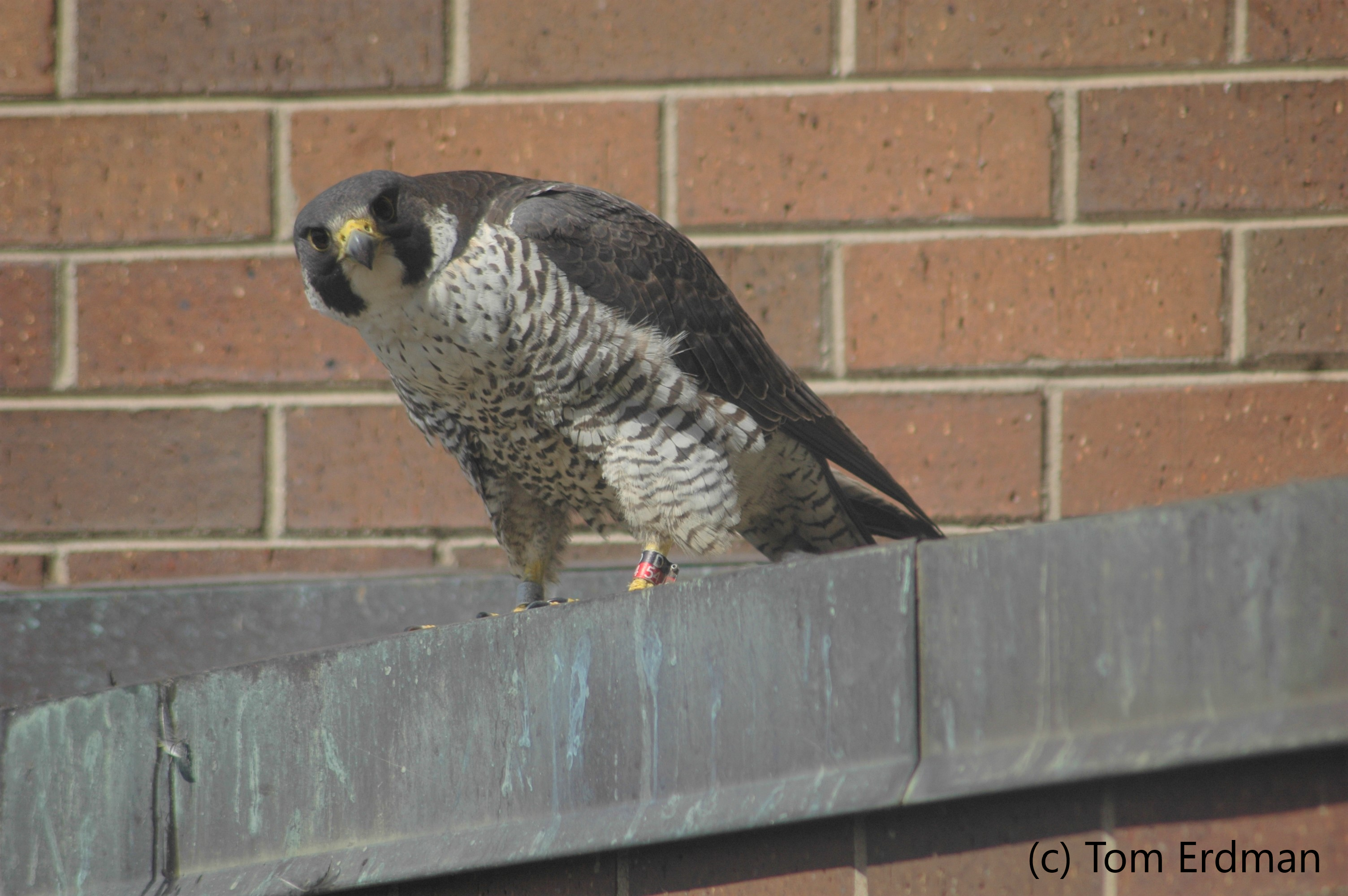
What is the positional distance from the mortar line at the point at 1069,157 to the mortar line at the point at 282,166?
154cm

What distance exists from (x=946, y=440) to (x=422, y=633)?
1.24m

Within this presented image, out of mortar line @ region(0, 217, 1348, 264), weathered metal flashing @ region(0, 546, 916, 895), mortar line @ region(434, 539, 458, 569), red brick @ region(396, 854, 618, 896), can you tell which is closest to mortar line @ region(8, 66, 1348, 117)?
mortar line @ region(0, 217, 1348, 264)

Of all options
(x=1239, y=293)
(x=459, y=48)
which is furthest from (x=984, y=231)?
(x=459, y=48)

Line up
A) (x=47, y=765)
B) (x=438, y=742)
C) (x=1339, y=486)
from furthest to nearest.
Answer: (x=47, y=765) → (x=438, y=742) → (x=1339, y=486)

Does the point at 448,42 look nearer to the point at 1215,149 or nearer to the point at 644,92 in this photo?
the point at 644,92

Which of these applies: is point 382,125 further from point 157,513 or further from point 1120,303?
point 1120,303

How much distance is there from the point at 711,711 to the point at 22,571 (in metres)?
1.76

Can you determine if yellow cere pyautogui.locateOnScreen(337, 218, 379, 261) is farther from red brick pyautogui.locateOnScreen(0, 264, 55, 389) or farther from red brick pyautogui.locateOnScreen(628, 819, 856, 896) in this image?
red brick pyautogui.locateOnScreen(0, 264, 55, 389)

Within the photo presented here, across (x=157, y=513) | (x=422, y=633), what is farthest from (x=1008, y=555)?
(x=157, y=513)

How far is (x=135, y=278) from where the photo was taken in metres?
2.38

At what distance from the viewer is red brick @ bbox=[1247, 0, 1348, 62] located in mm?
2266

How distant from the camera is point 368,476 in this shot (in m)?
2.39

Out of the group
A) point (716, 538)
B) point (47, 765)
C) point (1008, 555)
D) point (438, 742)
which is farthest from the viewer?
point (716, 538)

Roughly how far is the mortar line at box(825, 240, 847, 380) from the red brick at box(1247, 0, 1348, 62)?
90 centimetres
